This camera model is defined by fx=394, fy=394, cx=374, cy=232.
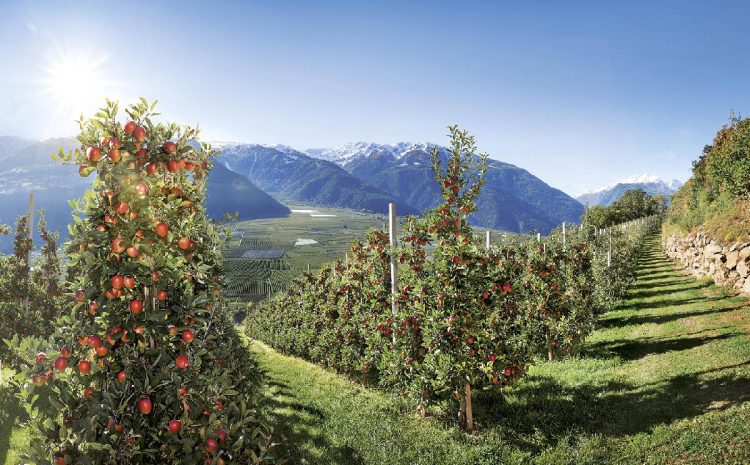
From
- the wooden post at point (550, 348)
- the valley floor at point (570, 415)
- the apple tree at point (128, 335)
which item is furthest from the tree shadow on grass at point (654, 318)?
the apple tree at point (128, 335)

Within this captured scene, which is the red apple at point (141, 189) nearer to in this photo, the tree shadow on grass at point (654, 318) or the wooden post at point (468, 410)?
the wooden post at point (468, 410)

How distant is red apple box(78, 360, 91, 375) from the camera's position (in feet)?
9.65

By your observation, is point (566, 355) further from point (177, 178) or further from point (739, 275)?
point (177, 178)

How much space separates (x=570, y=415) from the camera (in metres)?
8.73

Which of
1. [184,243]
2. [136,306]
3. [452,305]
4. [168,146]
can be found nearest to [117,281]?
[136,306]

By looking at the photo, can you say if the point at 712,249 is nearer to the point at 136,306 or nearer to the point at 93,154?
the point at 136,306

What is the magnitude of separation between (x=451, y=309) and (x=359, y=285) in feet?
18.9

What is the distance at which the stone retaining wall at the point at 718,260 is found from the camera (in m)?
18.2

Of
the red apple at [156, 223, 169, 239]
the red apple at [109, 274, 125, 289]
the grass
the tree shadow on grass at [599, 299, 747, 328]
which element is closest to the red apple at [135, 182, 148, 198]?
the red apple at [156, 223, 169, 239]

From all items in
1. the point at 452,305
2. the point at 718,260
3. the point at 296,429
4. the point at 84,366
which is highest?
the point at 84,366

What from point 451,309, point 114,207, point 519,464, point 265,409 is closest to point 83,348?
point 114,207

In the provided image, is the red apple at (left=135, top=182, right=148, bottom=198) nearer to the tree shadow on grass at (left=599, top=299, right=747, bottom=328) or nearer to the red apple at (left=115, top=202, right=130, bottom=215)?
the red apple at (left=115, top=202, right=130, bottom=215)

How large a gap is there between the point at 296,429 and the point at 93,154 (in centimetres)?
777

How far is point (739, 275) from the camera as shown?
1878 centimetres
